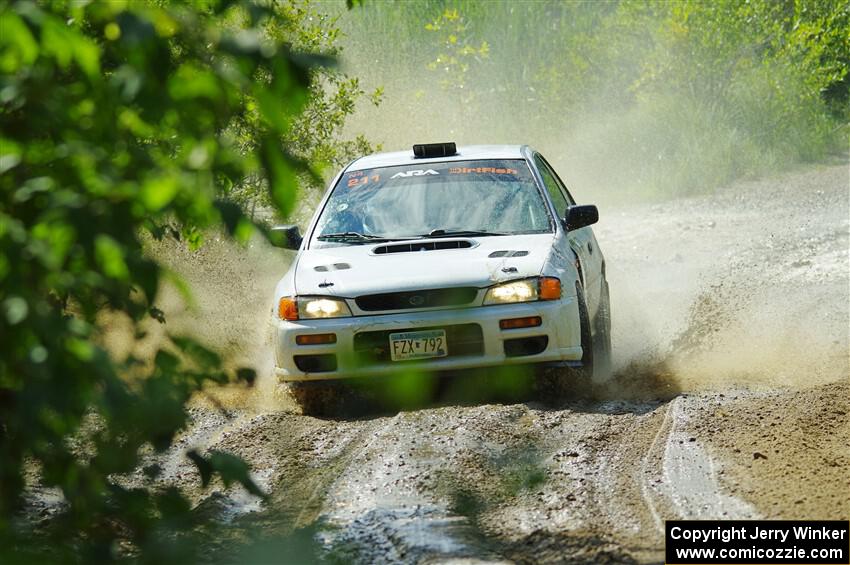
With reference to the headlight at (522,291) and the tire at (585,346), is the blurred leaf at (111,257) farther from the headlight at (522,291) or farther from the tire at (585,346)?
the tire at (585,346)

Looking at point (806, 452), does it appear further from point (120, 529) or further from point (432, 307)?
point (120, 529)

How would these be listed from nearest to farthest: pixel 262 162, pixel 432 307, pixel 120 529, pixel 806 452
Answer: pixel 262 162 < pixel 120 529 < pixel 806 452 < pixel 432 307

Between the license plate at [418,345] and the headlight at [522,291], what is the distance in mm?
359

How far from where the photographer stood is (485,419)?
6.71 meters

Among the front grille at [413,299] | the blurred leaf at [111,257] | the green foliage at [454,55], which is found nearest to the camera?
the blurred leaf at [111,257]

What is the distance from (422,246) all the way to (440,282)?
0.65 metres

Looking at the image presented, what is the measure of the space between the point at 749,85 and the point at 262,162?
26.0 m

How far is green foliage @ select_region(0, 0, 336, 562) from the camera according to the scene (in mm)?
2711

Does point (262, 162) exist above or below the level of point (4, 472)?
above

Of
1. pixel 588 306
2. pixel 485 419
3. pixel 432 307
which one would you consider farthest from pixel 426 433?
pixel 588 306

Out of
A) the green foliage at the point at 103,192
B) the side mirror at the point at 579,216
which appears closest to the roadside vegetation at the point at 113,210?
the green foliage at the point at 103,192

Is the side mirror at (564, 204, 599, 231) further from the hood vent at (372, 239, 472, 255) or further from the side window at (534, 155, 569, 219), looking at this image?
the hood vent at (372, 239, 472, 255)

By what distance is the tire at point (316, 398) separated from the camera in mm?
7422

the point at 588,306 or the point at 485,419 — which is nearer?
the point at 485,419
